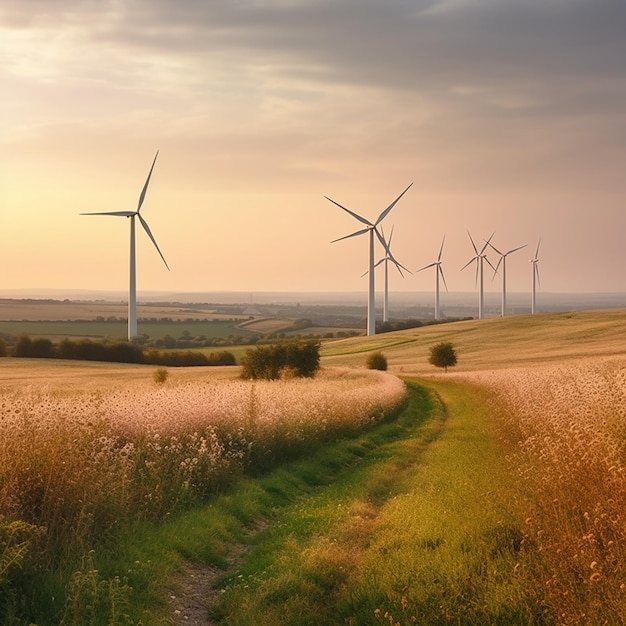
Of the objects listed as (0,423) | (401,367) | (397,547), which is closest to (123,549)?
(0,423)

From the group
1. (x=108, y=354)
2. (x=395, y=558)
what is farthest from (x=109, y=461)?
(x=108, y=354)

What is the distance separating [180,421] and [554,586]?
8.32 metres

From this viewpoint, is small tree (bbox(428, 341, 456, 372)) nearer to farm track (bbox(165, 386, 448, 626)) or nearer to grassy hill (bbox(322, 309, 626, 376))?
grassy hill (bbox(322, 309, 626, 376))

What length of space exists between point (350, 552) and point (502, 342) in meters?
73.3

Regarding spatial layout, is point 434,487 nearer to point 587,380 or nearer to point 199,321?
point 587,380

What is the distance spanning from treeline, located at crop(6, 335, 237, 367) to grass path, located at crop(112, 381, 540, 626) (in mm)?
59485

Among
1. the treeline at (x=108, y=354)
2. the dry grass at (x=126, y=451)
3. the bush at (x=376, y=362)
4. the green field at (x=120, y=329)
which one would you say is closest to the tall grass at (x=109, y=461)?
the dry grass at (x=126, y=451)

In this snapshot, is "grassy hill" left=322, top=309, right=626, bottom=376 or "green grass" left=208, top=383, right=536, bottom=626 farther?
"grassy hill" left=322, top=309, right=626, bottom=376

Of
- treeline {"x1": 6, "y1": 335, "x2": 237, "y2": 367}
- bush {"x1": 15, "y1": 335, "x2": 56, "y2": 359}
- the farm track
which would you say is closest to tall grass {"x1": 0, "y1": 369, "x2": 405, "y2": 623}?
the farm track

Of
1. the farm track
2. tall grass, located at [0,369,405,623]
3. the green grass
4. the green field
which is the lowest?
the green field

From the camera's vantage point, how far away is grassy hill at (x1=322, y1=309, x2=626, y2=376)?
208 ft

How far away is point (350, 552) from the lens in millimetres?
9500

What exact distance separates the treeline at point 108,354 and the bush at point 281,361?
2535cm

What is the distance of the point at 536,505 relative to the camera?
8766 millimetres
